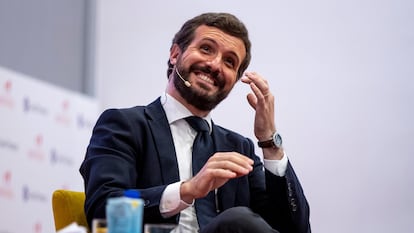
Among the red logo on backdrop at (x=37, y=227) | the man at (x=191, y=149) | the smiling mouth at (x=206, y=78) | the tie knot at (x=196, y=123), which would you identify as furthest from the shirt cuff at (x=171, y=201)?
the red logo on backdrop at (x=37, y=227)

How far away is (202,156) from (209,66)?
0.29 m

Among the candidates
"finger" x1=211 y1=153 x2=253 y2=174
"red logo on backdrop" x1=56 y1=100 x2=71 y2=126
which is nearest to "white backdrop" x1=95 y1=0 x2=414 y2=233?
"red logo on backdrop" x1=56 y1=100 x2=71 y2=126

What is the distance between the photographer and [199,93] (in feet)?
7.61

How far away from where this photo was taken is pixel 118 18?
445 centimetres

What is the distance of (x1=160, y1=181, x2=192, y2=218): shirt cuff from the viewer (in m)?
1.93

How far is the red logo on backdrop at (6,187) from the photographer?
366cm

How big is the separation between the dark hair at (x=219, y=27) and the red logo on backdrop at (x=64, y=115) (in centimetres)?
178

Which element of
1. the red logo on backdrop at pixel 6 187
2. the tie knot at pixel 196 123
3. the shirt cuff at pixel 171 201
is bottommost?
the red logo on backdrop at pixel 6 187

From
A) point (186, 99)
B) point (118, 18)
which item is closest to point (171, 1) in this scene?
point (118, 18)

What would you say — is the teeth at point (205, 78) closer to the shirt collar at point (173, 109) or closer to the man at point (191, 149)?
the man at point (191, 149)

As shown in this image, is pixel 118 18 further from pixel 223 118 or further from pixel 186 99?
pixel 186 99

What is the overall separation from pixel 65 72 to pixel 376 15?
1.92 meters

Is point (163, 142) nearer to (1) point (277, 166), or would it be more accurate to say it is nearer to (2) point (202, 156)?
(2) point (202, 156)

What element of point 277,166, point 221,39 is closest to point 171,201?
point 277,166
